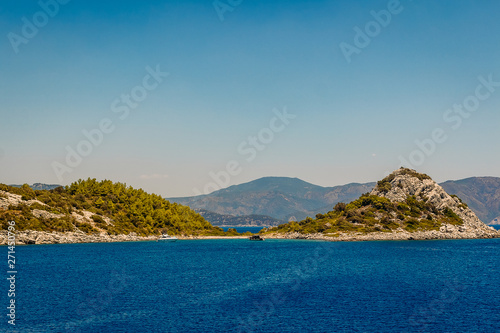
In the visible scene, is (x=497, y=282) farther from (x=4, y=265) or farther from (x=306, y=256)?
(x=4, y=265)

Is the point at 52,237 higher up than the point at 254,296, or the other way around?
the point at 52,237

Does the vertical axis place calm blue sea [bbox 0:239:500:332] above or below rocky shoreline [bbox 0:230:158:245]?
below

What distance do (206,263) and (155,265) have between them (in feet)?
46.0

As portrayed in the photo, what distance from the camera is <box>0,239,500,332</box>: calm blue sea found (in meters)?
51.8

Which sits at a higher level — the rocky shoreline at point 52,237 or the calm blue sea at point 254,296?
the rocky shoreline at point 52,237

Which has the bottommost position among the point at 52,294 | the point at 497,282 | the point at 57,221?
the point at 497,282

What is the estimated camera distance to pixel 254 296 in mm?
68875

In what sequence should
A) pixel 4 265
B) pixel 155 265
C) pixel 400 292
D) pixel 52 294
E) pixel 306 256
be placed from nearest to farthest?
pixel 52 294 < pixel 400 292 < pixel 4 265 < pixel 155 265 < pixel 306 256

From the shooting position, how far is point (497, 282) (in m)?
82.4

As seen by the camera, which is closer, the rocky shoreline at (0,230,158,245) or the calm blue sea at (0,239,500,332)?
the calm blue sea at (0,239,500,332)

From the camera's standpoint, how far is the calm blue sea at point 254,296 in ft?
170

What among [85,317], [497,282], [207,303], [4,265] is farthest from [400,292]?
[4,265]

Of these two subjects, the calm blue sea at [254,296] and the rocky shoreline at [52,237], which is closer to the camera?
the calm blue sea at [254,296]

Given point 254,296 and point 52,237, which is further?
point 52,237
